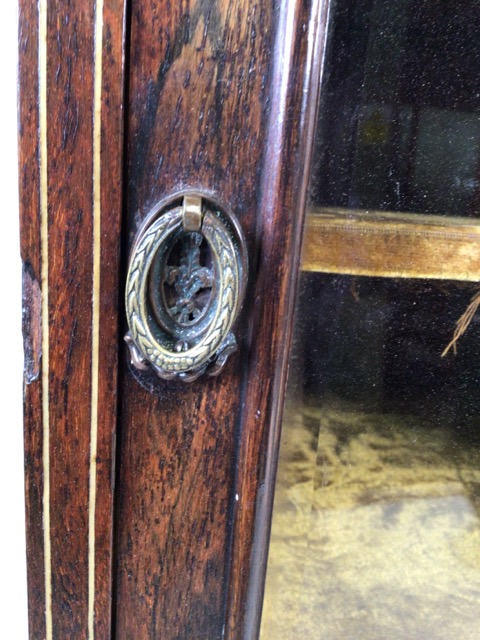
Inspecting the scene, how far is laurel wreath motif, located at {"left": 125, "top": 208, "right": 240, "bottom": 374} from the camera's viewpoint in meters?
0.30

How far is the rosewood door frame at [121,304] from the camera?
0.29 m

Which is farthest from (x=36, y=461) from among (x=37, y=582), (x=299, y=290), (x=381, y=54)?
(x=381, y=54)

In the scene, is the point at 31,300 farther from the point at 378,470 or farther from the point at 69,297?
the point at 378,470

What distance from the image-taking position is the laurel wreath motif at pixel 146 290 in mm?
296

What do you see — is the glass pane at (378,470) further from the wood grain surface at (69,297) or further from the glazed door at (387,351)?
the wood grain surface at (69,297)

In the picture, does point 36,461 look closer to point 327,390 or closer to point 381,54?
point 327,390

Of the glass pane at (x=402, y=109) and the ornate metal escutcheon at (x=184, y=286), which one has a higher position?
the glass pane at (x=402, y=109)

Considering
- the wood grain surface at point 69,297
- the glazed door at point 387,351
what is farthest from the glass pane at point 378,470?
the wood grain surface at point 69,297

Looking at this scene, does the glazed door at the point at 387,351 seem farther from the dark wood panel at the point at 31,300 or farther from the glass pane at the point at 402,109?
the dark wood panel at the point at 31,300

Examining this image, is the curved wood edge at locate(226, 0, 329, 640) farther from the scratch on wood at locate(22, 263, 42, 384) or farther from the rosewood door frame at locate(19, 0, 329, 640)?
the scratch on wood at locate(22, 263, 42, 384)

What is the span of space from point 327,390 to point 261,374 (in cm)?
4

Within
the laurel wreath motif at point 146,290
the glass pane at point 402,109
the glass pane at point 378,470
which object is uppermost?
the glass pane at point 402,109

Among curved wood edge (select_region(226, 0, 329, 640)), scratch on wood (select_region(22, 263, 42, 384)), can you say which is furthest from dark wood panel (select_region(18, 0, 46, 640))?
curved wood edge (select_region(226, 0, 329, 640))

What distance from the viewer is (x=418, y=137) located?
0.31 m
